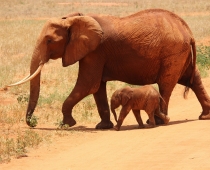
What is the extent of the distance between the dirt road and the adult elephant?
83 cm

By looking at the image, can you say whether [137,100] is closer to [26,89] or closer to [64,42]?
[64,42]

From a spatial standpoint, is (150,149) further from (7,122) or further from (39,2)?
(39,2)

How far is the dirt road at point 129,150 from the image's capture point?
29.4 feet

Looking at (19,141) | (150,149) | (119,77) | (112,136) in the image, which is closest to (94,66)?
(119,77)

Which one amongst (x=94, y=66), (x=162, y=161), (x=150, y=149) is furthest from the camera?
(x=94, y=66)

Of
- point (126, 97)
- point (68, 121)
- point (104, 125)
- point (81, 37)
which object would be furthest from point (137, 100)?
point (81, 37)

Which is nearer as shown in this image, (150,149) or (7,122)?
(150,149)

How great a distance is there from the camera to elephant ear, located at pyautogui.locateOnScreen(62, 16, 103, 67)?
41.2 feet

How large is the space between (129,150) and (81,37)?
11.1ft

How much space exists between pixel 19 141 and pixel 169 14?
4040 mm

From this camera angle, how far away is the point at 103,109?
13.0 metres

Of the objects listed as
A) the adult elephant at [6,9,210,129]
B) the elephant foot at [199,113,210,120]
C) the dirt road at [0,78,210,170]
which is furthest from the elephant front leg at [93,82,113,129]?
the elephant foot at [199,113,210,120]

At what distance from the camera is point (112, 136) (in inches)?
453

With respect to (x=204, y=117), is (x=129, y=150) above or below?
above
